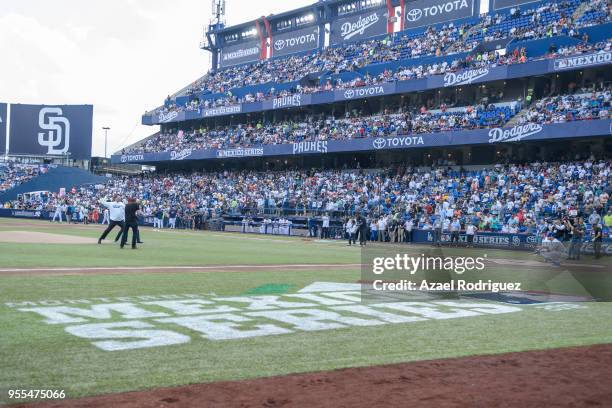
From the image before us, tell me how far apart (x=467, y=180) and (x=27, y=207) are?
40301mm

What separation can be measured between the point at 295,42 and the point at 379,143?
910 inches

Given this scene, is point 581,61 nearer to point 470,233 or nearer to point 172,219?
point 470,233

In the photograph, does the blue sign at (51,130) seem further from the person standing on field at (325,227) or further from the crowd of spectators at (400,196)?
the person standing on field at (325,227)

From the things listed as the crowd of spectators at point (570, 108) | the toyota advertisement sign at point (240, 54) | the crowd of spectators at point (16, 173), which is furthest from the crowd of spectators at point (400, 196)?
the toyota advertisement sign at point (240, 54)

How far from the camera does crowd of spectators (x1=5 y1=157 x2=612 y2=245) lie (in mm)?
29125

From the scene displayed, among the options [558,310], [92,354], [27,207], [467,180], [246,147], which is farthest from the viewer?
[27,207]

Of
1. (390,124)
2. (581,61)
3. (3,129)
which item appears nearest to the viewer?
(581,61)

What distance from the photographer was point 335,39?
2248 inches

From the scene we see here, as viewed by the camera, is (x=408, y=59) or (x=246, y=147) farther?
(x=246, y=147)

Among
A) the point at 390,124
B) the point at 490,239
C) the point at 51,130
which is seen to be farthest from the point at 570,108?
the point at 51,130

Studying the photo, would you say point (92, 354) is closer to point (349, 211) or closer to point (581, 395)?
point (581, 395)

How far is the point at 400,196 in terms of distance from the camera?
122 ft

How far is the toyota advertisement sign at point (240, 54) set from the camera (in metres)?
64.5

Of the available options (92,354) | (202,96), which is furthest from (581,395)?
(202,96)
